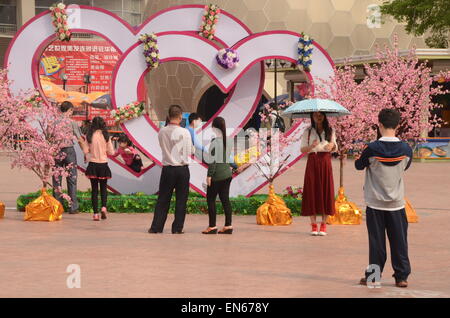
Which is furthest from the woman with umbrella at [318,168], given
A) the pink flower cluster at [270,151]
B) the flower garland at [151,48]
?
the flower garland at [151,48]

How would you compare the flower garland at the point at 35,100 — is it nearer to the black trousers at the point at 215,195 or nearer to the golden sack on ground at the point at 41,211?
the golden sack on ground at the point at 41,211

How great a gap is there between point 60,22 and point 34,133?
7.77ft

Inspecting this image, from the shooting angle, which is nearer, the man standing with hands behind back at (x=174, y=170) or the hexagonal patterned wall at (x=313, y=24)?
the man standing with hands behind back at (x=174, y=170)

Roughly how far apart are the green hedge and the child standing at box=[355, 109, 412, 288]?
6.45 m

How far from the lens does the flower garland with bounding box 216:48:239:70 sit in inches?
577

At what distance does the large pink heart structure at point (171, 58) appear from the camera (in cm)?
1496

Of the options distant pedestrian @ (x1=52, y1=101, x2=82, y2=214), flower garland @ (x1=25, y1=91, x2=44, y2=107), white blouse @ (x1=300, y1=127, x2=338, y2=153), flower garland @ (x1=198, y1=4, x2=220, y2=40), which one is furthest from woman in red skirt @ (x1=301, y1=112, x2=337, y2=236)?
flower garland @ (x1=25, y1=91, x2=44, y2=107)

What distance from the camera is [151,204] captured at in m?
14.9

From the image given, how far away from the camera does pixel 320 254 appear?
1015 centimetres

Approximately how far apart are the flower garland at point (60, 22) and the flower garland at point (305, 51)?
4170mm

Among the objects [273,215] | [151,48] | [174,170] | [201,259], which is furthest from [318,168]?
[151,48]

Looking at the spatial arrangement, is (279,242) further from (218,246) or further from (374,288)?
(374,288)

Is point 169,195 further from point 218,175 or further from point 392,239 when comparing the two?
point 392,239

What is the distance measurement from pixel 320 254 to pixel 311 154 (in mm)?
2292
